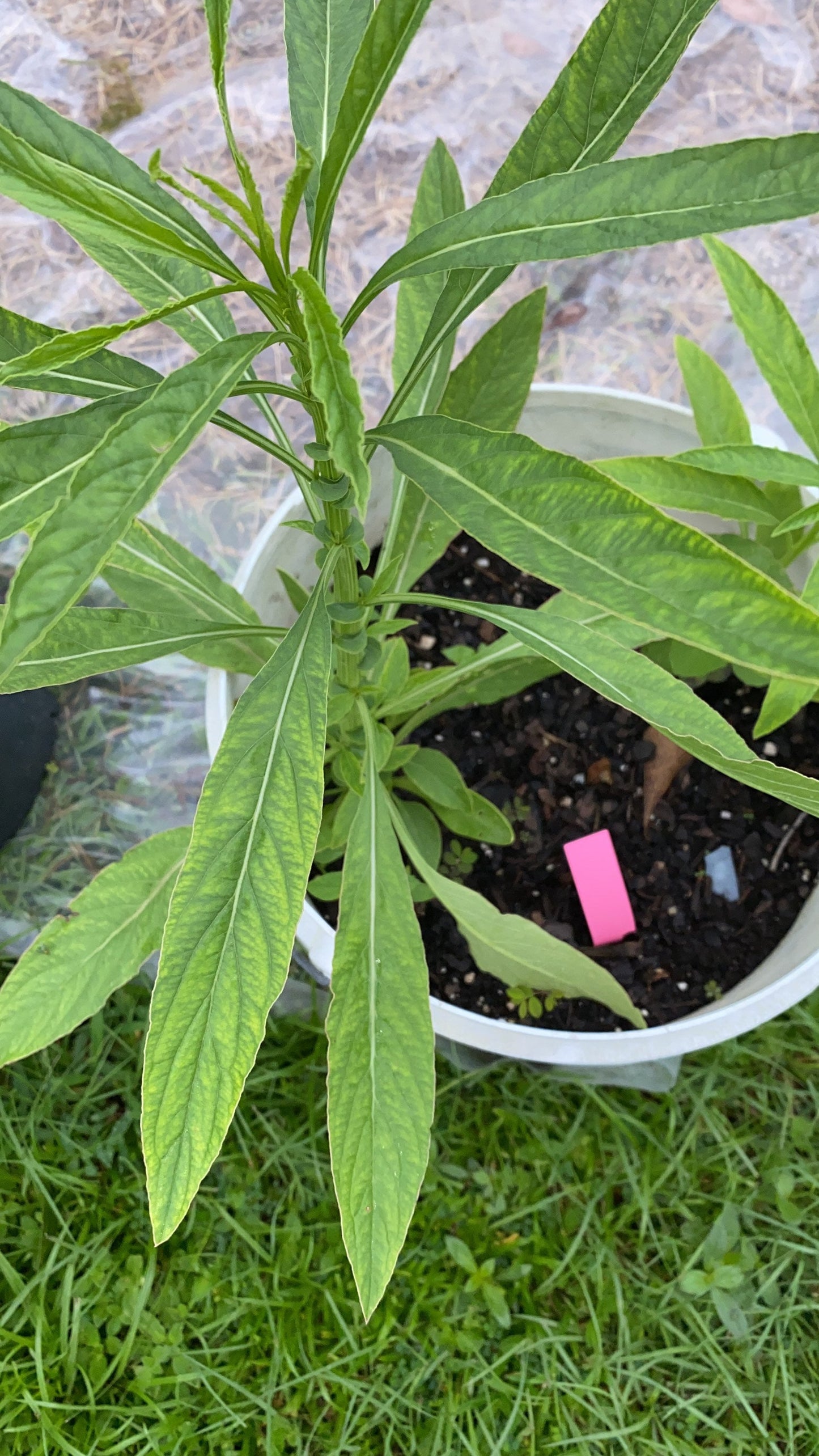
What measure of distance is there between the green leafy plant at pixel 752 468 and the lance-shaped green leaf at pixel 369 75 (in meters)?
0.38

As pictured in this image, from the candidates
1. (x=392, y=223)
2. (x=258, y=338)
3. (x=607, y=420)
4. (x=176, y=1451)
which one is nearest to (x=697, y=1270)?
(x=176, y=1451)

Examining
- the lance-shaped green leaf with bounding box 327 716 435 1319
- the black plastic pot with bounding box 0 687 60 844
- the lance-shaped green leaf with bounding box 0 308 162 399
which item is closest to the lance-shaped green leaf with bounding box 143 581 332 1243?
the lance-shaped green leaf with bounding box 327 716 435 1319

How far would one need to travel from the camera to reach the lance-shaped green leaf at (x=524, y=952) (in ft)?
2.75

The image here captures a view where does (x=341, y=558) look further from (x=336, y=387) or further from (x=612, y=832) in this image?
(x=612, y=832)

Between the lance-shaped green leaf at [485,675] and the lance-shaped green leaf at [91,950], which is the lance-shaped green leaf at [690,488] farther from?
the lance-shaped green leaf at [91,950]

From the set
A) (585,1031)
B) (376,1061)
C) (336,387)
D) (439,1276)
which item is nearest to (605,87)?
(336,387)

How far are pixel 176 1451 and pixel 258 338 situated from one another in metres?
1.22

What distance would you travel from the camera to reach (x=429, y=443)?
0.56 m

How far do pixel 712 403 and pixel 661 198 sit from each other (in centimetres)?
58

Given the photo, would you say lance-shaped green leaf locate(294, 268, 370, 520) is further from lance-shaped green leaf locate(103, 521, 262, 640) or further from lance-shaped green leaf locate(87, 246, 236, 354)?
lance-shaped green leaf locate(103, 521, 262, 640)

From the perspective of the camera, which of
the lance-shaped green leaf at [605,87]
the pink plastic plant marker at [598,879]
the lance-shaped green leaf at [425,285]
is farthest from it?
the pink plastic plant marker at [598,879]

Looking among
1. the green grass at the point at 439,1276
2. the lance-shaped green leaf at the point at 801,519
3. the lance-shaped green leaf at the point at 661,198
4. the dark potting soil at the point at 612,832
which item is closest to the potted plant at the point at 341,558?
the lance-shaped green leaf at the point at 661,198

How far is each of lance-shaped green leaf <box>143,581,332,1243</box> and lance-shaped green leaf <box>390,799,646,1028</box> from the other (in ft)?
1.02

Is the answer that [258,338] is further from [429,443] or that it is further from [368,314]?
[368,314]
